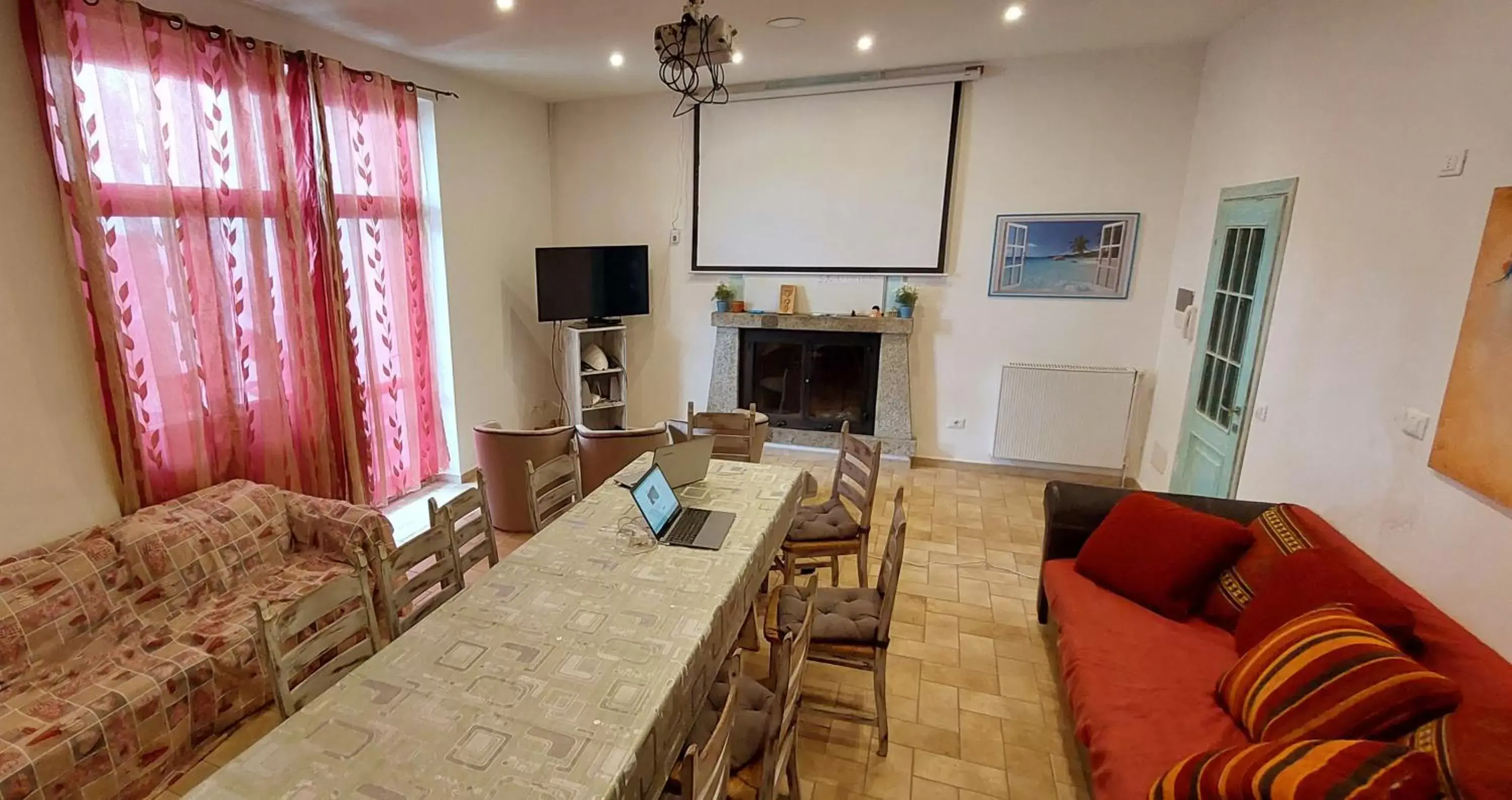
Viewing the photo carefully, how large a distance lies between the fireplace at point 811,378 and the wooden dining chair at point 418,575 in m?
3.48

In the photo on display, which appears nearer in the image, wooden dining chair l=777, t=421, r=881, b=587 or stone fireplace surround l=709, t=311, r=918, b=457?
wooden dining chair l=777, t=421, r=881, b=587

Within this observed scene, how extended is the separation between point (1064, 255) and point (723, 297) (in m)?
2.52

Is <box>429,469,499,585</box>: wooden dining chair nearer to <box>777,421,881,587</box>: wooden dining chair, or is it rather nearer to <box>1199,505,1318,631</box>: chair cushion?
<box>777,421,881,587</box>: wooden dining chair

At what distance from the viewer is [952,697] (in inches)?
96.9

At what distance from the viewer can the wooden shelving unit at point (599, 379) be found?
5207 millimetres

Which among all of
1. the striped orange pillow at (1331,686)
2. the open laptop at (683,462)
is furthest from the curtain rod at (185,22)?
the striped orange pillow at (1331,686)

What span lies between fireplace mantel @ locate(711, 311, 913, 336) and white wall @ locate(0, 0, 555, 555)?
168 cm

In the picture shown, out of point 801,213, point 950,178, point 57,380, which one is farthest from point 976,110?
point 57,380

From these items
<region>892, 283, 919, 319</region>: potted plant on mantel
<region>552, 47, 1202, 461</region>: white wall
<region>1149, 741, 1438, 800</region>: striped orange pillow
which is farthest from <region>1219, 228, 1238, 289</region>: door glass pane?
<region>1149, 741, 1438, 800</region>: striped orange pillow

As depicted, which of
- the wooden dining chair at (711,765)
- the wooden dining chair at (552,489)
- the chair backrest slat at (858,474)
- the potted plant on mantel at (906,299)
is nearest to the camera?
the wooden dining chair at (711,765)

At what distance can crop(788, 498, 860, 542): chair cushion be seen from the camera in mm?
2826

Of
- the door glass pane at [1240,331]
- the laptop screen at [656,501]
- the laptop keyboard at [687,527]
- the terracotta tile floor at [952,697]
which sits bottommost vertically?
the terracotta tile floor at [952,697]

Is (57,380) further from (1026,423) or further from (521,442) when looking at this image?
(1026,423)

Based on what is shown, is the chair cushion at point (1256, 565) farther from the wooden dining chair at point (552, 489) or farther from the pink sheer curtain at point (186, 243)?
the pink sheer curtain at point (186, 243)
